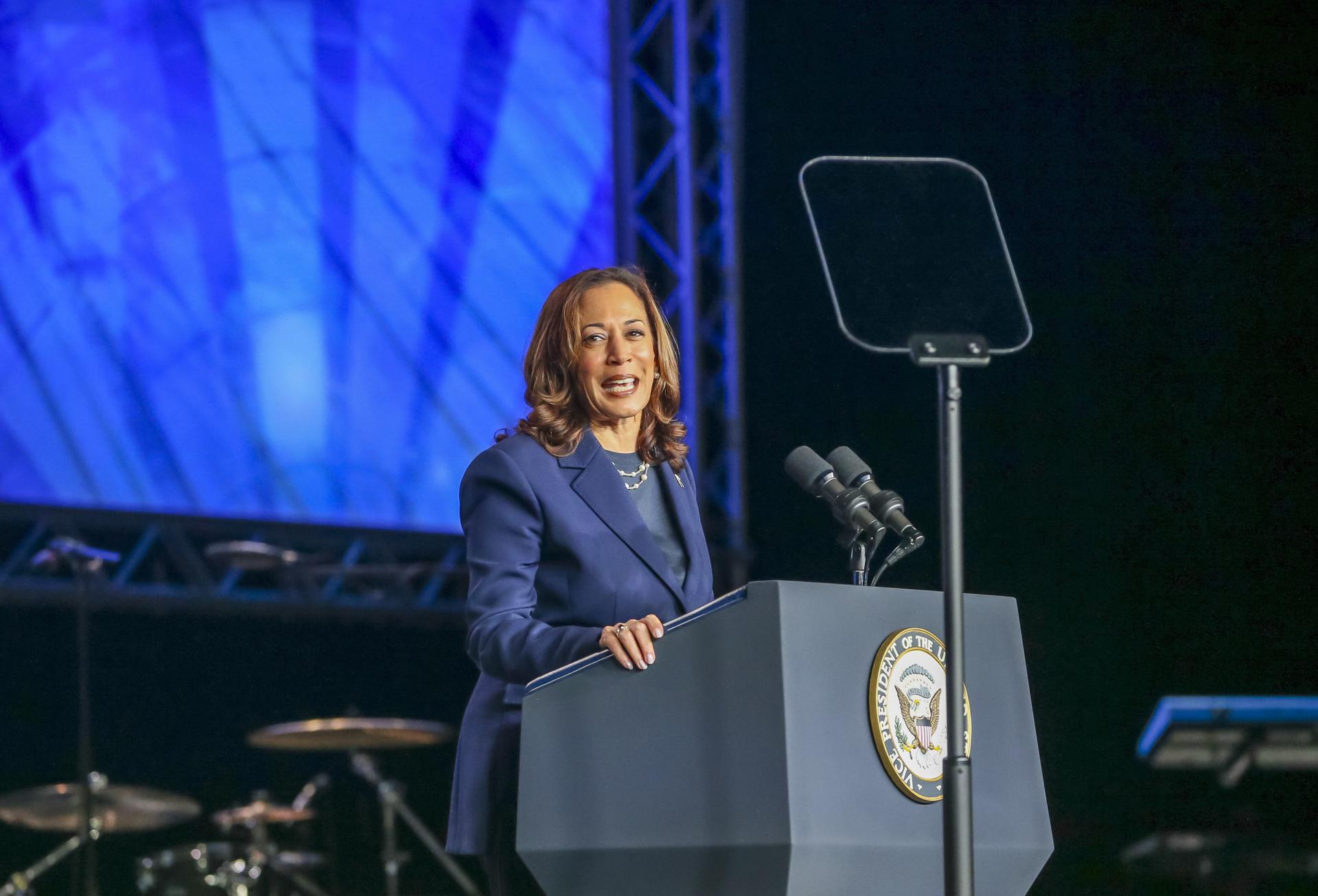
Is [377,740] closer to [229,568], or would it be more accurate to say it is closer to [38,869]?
[229,568]

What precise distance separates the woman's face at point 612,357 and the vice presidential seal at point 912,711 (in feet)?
1.74

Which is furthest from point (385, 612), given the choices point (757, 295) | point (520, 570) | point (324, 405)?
point (520, 570)

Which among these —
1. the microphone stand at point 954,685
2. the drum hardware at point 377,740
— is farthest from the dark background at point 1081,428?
the microphone stand at point 954,685

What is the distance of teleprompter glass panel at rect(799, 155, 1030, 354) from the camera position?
67.7 inches

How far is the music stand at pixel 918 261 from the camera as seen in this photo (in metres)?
1.69

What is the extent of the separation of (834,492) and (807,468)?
51 mm

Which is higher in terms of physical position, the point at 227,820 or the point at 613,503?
the point at 613,503

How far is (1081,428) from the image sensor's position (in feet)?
19.1

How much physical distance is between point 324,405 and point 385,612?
3.12ft

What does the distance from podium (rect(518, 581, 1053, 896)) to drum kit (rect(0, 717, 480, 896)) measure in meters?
3.74

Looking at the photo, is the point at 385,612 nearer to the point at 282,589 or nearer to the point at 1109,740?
the point at 282,589

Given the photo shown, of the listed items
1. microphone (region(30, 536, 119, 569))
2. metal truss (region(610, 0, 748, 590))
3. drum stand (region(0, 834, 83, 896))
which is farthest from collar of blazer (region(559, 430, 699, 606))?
metal truss (region(610, 0, 748, 590))

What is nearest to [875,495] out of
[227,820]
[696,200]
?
[227,820]

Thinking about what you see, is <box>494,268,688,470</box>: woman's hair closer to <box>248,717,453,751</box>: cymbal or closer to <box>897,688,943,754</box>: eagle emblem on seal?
<box>897,688,943,754</box>: eagle emblem on seal
